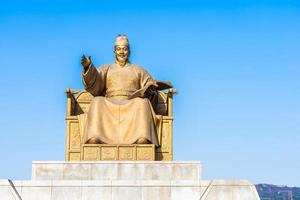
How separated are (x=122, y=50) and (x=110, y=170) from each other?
11.7 feet

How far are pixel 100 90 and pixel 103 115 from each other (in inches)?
48.8

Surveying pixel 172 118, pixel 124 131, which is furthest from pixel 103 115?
pixel 172 118

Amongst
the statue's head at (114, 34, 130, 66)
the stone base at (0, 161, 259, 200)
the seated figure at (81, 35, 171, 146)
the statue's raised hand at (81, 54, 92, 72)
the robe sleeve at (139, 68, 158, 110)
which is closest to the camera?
the stone base at (0, 161, 259, 200)

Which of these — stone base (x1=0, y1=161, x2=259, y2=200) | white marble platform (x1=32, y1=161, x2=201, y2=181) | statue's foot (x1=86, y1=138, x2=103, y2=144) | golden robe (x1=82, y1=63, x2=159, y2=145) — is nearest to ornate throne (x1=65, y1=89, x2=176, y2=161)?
statue's foot (x1=86, y1=138, x2=103, y2=144)

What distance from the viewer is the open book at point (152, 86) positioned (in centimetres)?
1377

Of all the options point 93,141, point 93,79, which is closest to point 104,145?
point 93,141

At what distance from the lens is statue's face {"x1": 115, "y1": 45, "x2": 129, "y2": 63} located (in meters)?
14.6

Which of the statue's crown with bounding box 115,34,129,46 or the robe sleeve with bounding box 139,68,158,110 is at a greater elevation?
the statue's crown with bounding box 115,34,129,46

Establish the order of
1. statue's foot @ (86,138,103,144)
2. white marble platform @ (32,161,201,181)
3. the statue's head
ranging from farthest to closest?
1. the statue's head
2. statue's foot @ (86,138,103,144)
3. white marble platform @ (32,161,201,181)

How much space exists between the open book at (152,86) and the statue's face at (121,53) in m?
1.08

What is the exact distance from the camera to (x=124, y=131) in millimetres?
13164

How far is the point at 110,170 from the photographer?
12.1 meters

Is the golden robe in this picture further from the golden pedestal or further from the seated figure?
the golden pedestal

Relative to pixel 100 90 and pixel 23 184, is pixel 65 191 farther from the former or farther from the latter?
pixel 100 90
